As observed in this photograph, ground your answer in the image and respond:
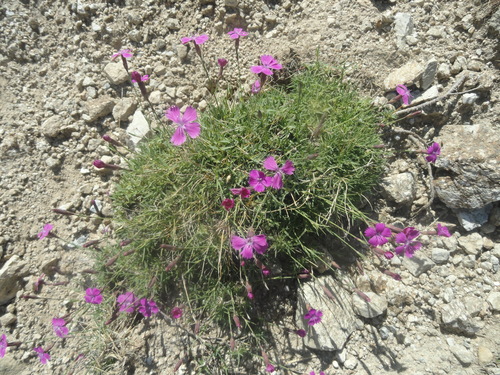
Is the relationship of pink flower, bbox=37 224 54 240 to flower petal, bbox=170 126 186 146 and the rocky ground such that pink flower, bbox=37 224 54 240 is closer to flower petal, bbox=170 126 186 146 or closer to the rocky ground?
the rocky ground

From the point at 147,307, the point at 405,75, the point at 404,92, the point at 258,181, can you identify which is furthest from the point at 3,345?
the point at 405,75

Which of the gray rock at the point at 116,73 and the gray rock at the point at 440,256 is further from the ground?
the gray rock at the point at 116,73

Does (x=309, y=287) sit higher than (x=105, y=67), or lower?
lower

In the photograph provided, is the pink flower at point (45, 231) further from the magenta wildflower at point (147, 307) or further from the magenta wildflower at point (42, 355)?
the magenta wildflower at point (147, 307)

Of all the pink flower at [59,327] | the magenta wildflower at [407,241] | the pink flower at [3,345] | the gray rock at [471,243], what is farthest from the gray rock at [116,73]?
the gray rock at [471,243]

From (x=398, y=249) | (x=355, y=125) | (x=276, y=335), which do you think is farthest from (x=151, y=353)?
(x=355, y=125)

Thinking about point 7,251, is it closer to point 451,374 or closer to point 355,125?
point 355,125

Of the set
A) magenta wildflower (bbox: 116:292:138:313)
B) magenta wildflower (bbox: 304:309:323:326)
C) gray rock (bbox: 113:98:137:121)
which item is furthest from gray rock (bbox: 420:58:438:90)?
magenta wildflower (bbox: 116:292:138:313)
